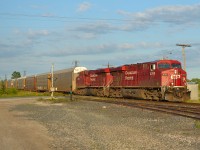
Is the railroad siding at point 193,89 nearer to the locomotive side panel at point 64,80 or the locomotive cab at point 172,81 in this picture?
the locomotive cab at point 172,81

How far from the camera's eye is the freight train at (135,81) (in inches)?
1070

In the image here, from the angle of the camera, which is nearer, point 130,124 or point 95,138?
point 95,138

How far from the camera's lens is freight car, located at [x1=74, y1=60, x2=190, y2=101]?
88.5 feet

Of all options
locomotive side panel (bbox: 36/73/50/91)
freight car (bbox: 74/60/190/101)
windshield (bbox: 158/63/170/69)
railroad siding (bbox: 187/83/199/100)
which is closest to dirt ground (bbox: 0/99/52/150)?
freight car (bbox: 74/60/190/101)

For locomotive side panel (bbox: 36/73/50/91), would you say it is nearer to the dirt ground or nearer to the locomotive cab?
the locomotive cab

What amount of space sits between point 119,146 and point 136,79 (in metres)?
22.6

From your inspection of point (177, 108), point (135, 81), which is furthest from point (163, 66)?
point (177, 108)

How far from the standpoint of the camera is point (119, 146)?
29.8 feet

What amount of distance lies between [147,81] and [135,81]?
232cm

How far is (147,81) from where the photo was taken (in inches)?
1155

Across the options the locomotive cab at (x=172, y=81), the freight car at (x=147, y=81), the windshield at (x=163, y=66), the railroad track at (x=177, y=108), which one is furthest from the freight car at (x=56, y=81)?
the railroad track at (x=177, y=108)

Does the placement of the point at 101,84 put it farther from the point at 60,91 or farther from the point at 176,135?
the point at 176,135

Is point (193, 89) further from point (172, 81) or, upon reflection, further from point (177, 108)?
point (177, 108)

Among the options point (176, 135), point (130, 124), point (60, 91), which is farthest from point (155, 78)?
point (60, 91)
